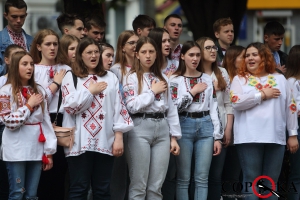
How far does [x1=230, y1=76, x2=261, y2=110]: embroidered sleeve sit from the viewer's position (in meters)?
9.12

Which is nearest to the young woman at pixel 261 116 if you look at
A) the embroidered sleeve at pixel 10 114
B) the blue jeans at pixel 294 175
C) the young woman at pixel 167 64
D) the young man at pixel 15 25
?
the blue jeans at pixel 294 175

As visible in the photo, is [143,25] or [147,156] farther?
[143,25]

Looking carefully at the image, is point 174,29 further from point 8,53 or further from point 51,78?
point 8,53

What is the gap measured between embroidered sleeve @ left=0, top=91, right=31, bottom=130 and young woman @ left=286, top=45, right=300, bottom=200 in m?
3.39

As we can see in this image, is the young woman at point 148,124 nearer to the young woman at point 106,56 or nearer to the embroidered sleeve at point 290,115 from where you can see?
the young woman at point 106,56

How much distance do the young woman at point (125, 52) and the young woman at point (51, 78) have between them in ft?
2.09

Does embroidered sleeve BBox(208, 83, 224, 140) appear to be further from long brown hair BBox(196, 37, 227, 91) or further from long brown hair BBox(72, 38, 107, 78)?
long brown hair BBox(72, 38, 107, 78)

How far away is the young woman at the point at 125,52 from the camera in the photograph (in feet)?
31.5

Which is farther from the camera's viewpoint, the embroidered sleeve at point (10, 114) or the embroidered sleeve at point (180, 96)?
the embroidered sleeve at point (180, 96)

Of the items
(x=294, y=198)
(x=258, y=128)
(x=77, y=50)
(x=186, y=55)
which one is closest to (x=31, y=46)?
(x=77, y=50)

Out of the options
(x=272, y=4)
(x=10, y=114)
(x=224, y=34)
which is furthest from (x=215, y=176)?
(x=272, y=4)

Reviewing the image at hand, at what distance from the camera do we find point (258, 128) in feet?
29.9

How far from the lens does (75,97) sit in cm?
840

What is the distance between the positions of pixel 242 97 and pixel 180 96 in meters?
0.70
